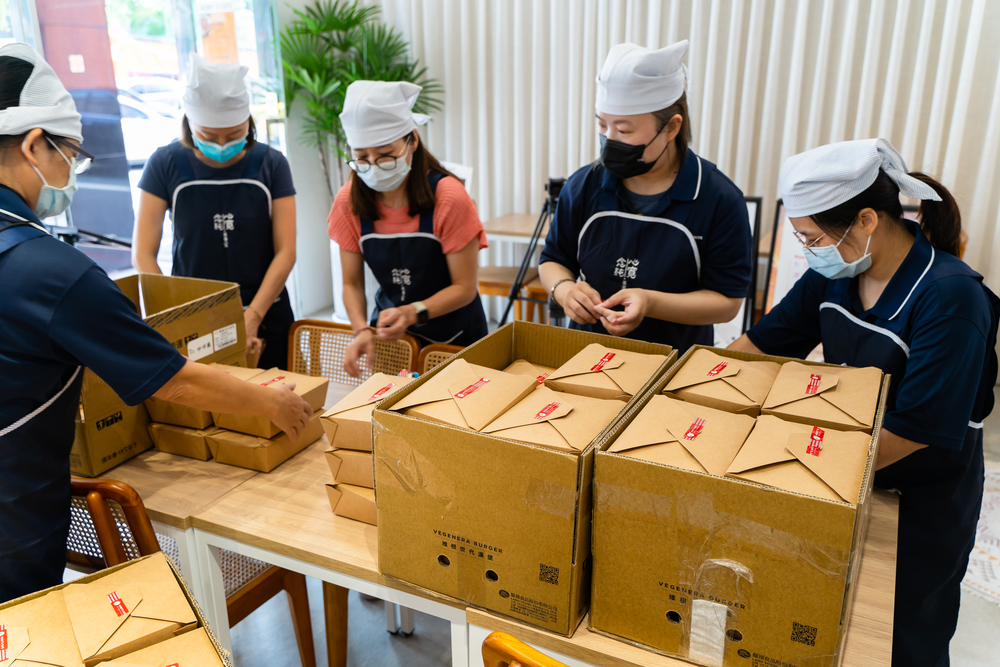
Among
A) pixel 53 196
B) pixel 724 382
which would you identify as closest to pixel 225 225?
pixel 53 196

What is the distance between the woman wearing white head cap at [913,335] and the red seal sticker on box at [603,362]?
1.53 ft

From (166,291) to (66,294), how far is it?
907 mm

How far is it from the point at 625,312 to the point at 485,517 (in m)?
0.75

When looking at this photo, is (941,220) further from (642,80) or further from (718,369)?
Result: (642,80)

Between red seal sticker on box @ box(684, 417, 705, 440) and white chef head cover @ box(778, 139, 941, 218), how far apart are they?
0.59m

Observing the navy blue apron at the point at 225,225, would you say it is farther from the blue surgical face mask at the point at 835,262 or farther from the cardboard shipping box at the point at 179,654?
the blue surgical face mask at the point at 835,262

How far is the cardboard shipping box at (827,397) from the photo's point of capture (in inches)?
Answer: 42.0

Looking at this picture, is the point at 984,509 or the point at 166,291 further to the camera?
the point at 984,509


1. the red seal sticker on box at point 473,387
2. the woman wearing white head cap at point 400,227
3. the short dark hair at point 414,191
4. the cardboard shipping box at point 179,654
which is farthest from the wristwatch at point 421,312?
the cardboard shipping box at point 179,654

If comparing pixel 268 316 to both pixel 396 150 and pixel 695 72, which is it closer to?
pixel 396 150

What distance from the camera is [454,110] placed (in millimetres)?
5184

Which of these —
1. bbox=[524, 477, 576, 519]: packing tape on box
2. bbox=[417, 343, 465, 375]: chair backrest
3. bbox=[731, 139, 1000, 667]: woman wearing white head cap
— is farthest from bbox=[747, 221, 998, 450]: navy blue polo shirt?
bbox=[417, 343, 465, 375]: chair backrest

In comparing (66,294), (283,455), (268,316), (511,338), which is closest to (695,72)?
(268,316)

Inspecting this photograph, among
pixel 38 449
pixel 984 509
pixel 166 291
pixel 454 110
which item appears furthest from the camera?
pixel 454 110
